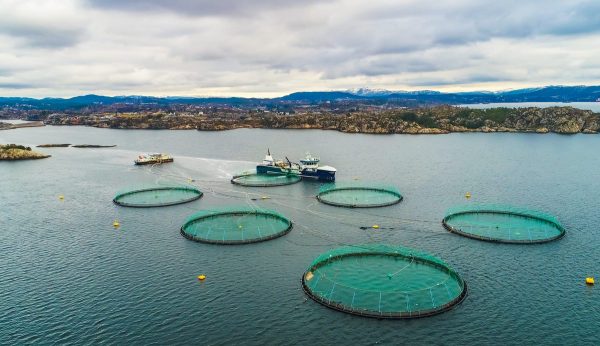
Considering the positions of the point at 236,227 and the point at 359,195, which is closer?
the point at 236,227

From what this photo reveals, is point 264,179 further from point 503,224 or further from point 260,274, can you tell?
point 503,224

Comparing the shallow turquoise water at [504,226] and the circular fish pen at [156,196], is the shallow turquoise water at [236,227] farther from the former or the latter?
the shallow turquoise water at [504,226]

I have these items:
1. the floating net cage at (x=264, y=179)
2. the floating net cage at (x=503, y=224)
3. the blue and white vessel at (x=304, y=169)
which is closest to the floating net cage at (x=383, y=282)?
the floating net cage at (x=503, y=224)

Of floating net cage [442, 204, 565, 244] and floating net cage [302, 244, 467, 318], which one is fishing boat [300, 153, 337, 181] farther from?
floating net cage [302, 244, 467, 318]

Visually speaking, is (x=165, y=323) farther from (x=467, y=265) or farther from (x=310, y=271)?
(x=467, y=265)

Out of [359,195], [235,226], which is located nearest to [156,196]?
[235,226]
